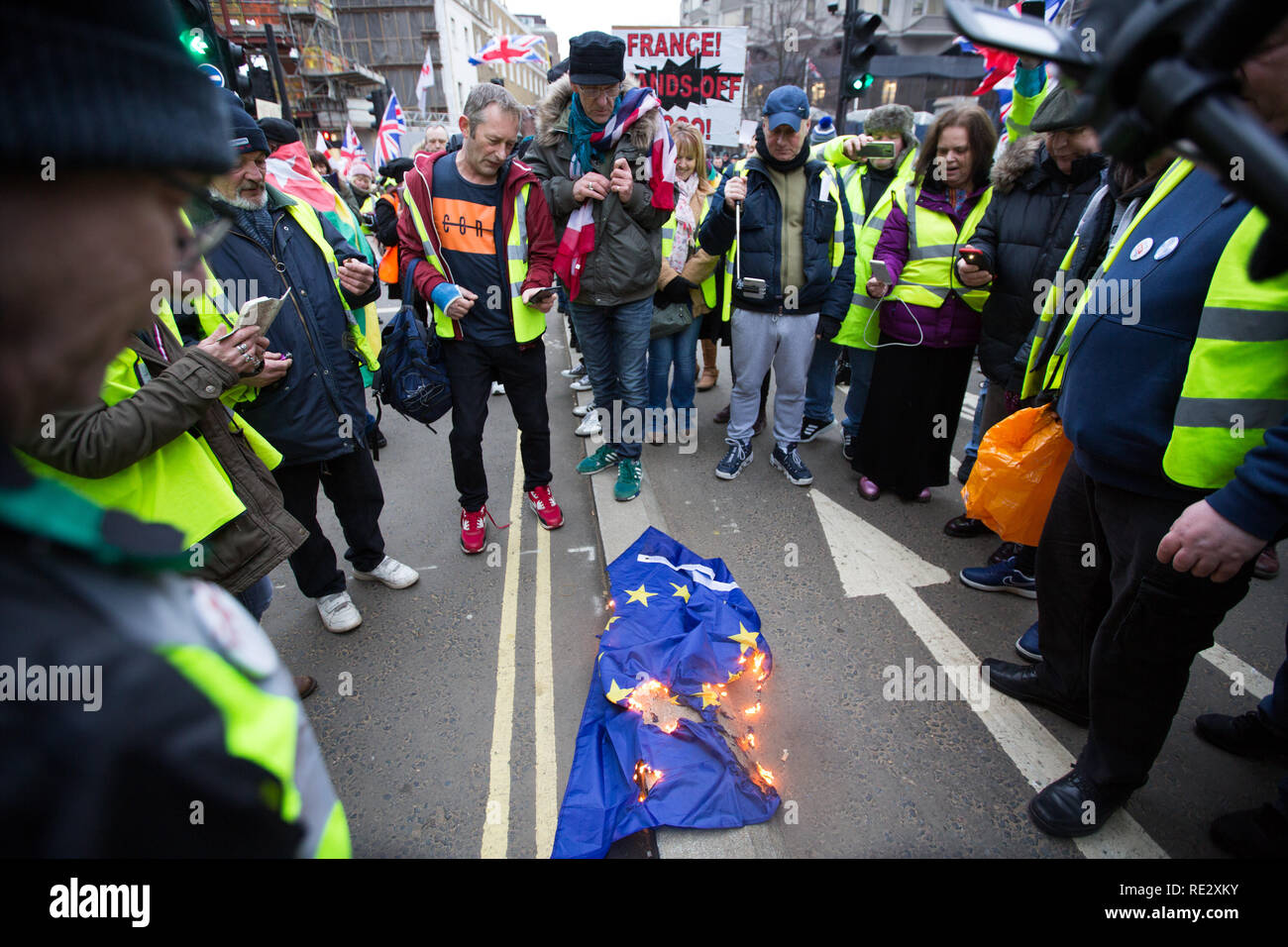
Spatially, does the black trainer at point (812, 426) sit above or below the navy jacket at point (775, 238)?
below

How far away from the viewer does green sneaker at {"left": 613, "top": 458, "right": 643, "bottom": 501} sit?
4.34 m

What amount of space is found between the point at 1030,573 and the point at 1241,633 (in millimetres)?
969

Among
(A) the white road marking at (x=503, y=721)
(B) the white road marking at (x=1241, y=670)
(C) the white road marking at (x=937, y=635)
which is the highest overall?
(C) the white road marking at (x=937, y=635)

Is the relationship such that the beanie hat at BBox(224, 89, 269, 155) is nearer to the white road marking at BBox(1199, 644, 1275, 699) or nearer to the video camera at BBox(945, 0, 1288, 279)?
the video camera at BBox(945, 0, 1288, 279)

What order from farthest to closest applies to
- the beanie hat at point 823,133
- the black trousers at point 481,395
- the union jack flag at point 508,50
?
1. the union jack flag at point 508,50
2. the beanie hat at point 823,133
3. the black trousers at point 481,395

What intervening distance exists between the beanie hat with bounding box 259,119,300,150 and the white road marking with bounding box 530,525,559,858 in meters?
3.77

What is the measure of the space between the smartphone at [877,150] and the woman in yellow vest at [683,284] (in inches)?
45.8

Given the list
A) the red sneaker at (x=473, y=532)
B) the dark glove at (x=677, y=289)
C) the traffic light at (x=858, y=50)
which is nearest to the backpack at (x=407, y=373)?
the red sneaker at (x=473, y=532)

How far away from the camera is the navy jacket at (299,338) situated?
261cm

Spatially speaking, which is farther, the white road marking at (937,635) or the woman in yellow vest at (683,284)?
the woman in yellow vest at (683,284)

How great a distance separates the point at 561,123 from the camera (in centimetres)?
376

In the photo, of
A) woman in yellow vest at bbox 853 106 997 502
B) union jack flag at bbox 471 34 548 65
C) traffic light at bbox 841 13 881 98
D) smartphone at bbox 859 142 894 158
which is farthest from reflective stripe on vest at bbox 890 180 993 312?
union jack flag at bbox 471 34 548 65

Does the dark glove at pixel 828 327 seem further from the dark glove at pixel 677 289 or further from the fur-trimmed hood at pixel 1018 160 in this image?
the fur-trimmed hood at pixel 1018 160

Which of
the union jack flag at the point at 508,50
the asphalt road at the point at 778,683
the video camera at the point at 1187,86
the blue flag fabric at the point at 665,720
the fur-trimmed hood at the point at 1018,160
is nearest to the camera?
the video camera at the point at 1187,86
